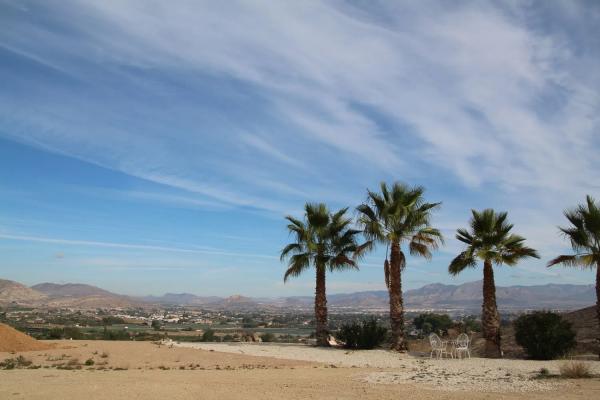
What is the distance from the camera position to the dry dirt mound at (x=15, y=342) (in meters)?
19.8

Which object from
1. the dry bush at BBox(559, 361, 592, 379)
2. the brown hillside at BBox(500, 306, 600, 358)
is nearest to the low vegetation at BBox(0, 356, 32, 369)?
the dry bush at BBox(559, 361, 592, 379)

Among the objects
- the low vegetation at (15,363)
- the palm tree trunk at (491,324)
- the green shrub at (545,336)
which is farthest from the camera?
the palm tree trunk at (491,324)

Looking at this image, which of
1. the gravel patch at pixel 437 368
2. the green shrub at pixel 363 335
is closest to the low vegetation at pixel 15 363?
the gravel patch at pixel 437 368

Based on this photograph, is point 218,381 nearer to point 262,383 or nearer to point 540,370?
point 262,383

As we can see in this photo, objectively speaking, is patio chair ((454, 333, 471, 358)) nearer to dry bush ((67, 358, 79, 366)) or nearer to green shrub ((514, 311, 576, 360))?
green shrub ((514, 311, 576, 360))

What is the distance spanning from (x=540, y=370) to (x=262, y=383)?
7.87m

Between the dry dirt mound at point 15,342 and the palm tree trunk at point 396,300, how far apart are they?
550 inches

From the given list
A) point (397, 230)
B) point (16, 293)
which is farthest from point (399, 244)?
point (16, 293)

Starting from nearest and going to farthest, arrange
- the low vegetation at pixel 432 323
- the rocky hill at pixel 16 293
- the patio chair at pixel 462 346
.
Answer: the patio chair at pixel 462 346, the low vegetation at pixel 432 323, the rocky hill at pixel 16 293

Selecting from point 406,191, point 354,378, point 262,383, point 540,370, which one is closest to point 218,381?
point 262,383

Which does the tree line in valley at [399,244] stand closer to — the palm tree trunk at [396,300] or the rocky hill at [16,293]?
the palm tree trunk at [396,300]

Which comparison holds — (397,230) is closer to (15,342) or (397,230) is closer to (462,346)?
(462,346)

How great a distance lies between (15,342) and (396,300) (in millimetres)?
15167

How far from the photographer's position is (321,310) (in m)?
23.7
